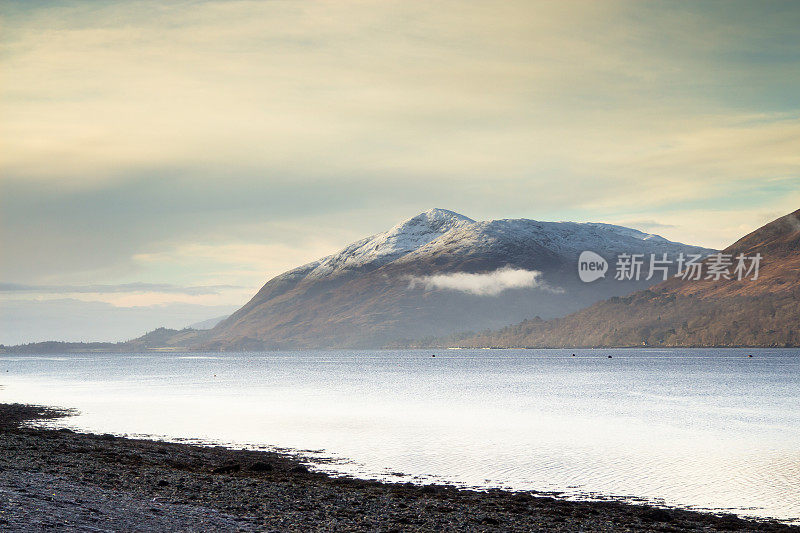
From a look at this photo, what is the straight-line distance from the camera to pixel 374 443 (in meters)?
49.7

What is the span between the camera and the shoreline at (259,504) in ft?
71.9

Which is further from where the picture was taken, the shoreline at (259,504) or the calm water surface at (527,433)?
the calm water surface at (527,433)

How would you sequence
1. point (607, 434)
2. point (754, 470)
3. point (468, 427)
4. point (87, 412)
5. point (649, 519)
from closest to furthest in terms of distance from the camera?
point (649, 519)
point (754, 470)
point (607, 434)
point (468, 427)
point (87, 412)

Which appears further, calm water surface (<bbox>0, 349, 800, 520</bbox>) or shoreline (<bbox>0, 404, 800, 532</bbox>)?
calm water surface (<bbox>0, 349, 800, 520</bbox>)

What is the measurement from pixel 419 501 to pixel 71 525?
503 inches

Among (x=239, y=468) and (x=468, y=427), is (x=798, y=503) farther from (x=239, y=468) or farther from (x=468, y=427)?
(x=468, y=427)

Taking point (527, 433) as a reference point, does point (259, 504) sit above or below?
above

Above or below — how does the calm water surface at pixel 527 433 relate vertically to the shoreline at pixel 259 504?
below

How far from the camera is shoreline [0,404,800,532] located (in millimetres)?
21922

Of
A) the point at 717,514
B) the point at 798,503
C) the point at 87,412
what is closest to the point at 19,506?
the point at 717,514

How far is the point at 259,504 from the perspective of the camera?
25.7m

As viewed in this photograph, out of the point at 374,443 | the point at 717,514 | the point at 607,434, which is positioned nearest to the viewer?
the point at 717,514

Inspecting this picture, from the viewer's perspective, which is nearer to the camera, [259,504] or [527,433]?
[259,504]

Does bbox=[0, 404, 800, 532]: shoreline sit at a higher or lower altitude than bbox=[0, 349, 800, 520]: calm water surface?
higher
